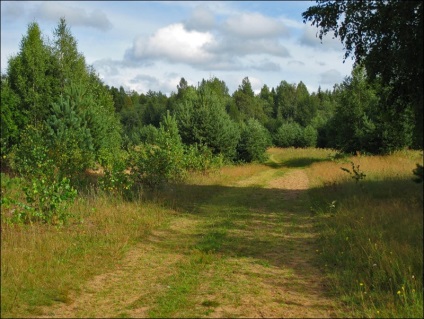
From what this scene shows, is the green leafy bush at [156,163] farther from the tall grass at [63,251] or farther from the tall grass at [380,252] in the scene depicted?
the tall grass at [380,252]

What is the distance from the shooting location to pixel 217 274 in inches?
271

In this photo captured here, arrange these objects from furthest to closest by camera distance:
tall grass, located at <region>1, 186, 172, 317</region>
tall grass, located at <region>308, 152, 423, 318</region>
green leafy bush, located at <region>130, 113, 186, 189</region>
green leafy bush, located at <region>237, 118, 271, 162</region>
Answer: green leafy bush, located at <region>237, 118, 271, 162</region> → green leafy bush, located at <region>130, 113, 186, 189</region> → tall grass, located at <region>1, 186, 172, 317</region> → tall grass, located at <region>308, 152, 423, 318</region>

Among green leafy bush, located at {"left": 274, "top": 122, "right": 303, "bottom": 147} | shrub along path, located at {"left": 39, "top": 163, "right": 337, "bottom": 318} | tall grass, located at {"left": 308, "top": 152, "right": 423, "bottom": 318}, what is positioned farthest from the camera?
green leafy bush, located at {"left": 274, "top": 122, "right": 303, "bottom": 147}

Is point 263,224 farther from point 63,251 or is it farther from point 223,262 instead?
point 63,251

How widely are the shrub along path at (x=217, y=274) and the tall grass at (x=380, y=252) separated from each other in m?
0.37

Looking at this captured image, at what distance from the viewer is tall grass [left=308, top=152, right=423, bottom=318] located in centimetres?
525

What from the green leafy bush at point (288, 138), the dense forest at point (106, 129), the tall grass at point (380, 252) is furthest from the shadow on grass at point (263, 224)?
the green leafy bush at point (288, 138)

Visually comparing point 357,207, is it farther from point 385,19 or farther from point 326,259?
point 385,19

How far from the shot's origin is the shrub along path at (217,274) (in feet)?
17.8

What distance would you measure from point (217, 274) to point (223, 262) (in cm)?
70

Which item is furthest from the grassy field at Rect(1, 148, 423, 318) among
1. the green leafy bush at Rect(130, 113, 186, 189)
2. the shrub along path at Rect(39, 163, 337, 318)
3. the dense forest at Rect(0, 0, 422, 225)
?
the green leafy bush at Rect(130, 113, 186, 189)

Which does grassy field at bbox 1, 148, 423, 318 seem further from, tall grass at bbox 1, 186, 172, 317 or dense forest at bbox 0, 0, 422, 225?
dense forest at bbox 0, 0, 422, 225

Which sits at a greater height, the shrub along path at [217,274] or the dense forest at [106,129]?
the dense forest at [106,129]

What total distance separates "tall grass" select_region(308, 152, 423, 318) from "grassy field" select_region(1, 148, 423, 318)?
0.02 meters
